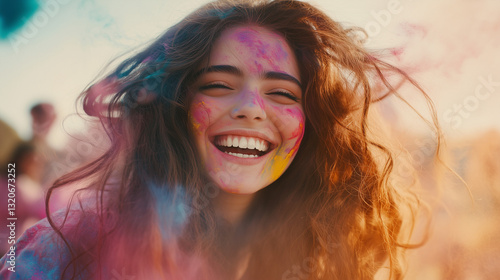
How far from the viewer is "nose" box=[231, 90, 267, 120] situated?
1555mm

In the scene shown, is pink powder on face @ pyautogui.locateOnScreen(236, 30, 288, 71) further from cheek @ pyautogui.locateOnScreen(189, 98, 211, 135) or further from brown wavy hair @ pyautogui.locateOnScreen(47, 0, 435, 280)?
cheek @ pyautogui.locateOnScreen(189, 98, 211, 135)

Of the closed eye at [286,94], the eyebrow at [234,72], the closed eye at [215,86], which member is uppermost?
the eyebrow at [234,72]

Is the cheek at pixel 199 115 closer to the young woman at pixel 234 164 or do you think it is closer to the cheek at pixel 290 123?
the young woman at pixel 234 164

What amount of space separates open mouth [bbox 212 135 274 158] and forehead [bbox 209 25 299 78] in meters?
0.33

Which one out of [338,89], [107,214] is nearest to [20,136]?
[107,214]

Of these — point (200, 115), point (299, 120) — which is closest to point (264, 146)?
point (299, 120)

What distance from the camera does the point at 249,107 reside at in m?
1.55

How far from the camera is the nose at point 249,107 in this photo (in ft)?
5.10

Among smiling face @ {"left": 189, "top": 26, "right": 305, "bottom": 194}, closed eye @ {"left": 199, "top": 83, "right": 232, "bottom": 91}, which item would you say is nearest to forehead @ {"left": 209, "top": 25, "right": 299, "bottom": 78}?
smiling face @ {"left": 189, "top": 26, "right": 305, "bottom": 194}

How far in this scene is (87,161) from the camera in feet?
5.57

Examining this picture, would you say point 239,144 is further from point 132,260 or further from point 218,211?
point 132,260

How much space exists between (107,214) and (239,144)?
68 cm

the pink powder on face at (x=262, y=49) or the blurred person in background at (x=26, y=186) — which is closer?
the pink powder on face at (x=262, y=49)

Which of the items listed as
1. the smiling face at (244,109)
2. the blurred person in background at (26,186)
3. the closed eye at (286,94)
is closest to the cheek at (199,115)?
the smiling face at (244,109)
